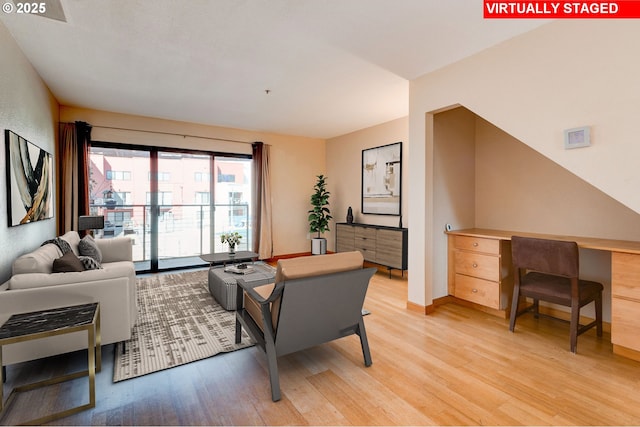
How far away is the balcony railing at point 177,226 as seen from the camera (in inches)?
201

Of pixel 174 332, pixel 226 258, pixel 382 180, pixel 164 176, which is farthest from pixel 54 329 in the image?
pixel 382 180

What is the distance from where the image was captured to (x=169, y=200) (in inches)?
215

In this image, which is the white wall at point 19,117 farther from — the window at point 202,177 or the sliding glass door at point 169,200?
the window at point 202,177

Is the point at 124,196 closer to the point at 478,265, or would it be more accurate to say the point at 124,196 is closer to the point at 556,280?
the point at 478,265

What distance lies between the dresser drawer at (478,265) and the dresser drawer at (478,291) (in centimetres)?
6

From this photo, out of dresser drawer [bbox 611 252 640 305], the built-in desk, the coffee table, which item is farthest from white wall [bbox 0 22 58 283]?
dresser drawer [bbox 611 252 640 305]

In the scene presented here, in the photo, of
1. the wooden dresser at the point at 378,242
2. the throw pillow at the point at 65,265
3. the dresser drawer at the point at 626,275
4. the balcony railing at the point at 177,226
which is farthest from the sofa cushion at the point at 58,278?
the dresser drawer at the point at 626,275

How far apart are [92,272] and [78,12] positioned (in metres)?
2.01

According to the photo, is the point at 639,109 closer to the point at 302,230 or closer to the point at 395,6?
the point at 395,6

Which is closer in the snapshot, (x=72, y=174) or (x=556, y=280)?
(x=556, y=280)

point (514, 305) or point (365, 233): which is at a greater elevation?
point (365, 233)

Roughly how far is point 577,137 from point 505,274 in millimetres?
1622

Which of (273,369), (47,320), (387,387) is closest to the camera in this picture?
(47,320)

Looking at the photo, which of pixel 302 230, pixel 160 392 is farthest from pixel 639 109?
pixel 302 230
